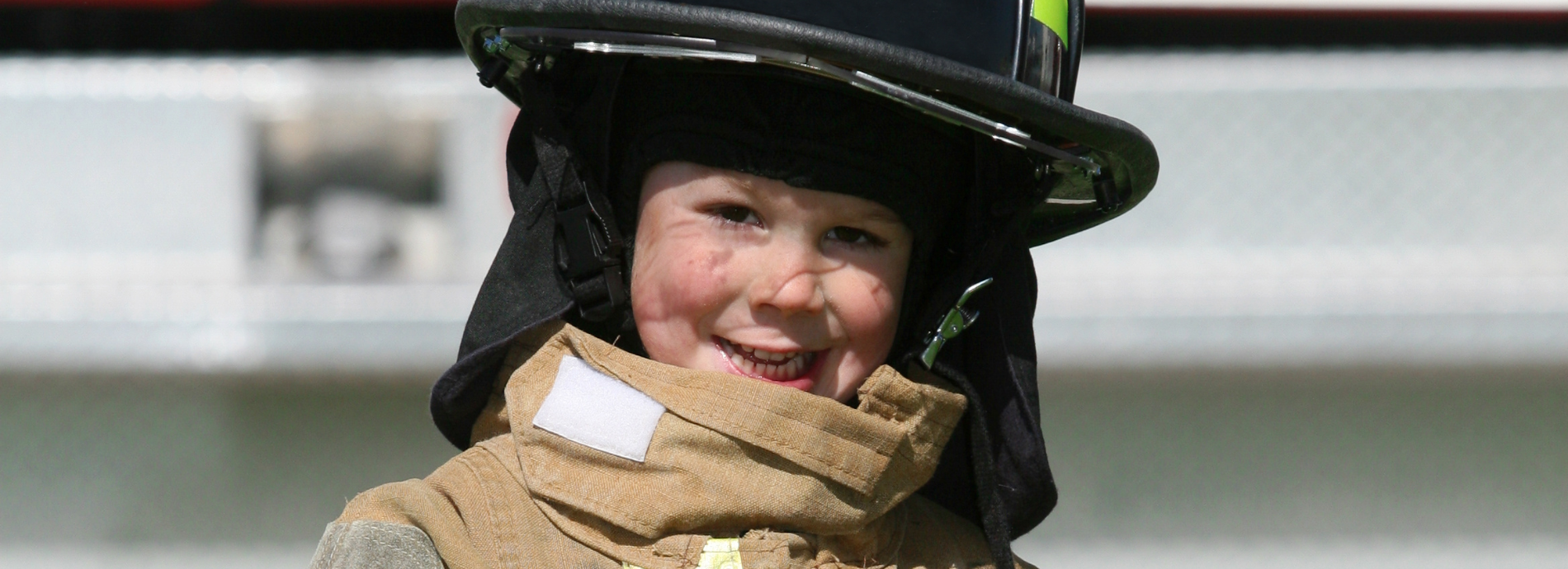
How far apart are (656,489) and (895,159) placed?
0.45 metres

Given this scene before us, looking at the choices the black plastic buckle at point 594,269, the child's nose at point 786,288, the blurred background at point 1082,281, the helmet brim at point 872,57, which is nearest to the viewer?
the helmet brim at point 872,57

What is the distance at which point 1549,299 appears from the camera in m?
2.98

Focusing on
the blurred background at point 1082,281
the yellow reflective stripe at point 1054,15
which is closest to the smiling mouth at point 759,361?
the yellow reflective stripe at point 1054,15

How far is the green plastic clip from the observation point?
5.59 ft

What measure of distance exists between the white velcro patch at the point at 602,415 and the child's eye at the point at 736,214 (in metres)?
0.21

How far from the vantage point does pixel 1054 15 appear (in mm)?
1668

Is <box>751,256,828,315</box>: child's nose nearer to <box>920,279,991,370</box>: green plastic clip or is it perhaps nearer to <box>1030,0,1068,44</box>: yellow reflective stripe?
<box>920,279,991,370</box>: green plastic clip

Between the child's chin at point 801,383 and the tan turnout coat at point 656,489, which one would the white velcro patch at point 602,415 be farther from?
the child's chin at point 801,383

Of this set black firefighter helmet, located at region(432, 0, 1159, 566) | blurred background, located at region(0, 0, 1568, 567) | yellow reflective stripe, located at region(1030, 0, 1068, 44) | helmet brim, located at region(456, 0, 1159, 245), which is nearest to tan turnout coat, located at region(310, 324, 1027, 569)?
black firefighter helmet, located at region(432, 0, 1159, 566)

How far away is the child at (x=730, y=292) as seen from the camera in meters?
1.45

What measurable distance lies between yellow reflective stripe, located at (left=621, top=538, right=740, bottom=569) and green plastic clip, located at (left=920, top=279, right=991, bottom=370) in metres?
0.35

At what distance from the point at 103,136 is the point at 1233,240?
226cm

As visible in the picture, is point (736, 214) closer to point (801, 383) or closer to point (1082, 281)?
point (801, 383)

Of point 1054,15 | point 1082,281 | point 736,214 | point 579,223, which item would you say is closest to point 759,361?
point 736,214
